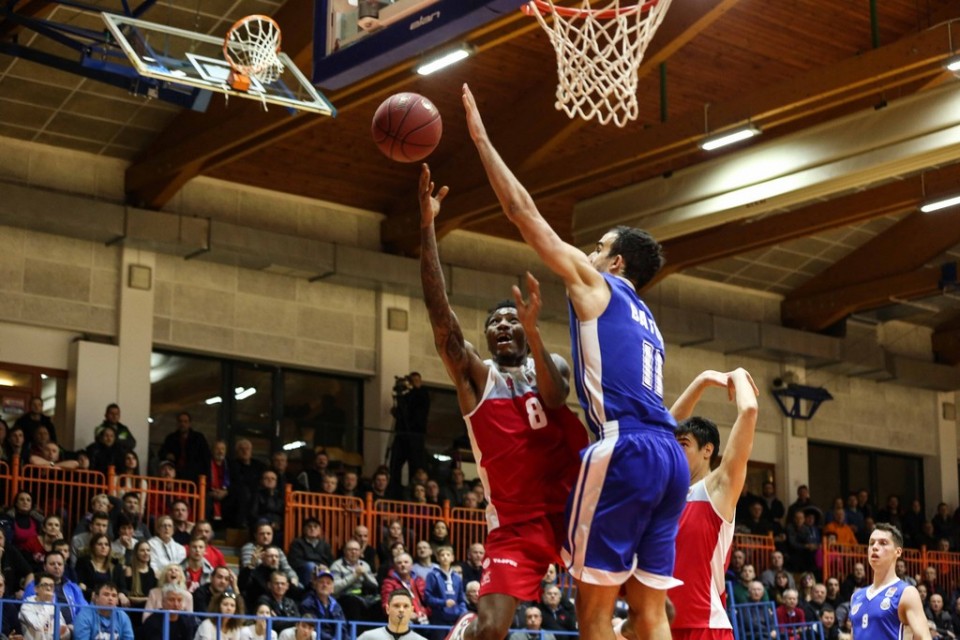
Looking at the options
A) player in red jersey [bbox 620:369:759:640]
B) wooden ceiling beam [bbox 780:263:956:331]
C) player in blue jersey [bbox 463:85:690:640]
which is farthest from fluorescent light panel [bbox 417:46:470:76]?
wooden ceiling beam [bbox 780:263:956:331]

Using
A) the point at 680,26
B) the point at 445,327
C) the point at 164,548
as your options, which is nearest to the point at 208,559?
the point at 164,548

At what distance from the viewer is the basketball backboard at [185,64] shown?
13.9 m

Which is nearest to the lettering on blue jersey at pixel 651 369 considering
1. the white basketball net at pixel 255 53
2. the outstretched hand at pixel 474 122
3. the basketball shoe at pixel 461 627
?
the outstretched hand at pixel 474 122

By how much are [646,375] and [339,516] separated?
45.7 ft

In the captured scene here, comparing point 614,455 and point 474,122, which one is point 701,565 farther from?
point 474,122

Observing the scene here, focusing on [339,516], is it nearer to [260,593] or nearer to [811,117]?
[260,593]

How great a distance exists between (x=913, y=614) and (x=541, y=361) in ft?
14.2

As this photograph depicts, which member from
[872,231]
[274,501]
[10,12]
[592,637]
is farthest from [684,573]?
[872,231]

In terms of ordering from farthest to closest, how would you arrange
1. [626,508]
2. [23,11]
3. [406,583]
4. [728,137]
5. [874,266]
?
[874,266] < [728,137] < [406,583] < [23,11] < [626,508]

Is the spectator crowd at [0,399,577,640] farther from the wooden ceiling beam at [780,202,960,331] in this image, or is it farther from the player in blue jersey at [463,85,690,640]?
the wooden ceiling beam at [780,202,960,331]

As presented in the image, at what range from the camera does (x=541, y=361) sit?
687cm

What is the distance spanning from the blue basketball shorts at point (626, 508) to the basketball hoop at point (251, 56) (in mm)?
8872

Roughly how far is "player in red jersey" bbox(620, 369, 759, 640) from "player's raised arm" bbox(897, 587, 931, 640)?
8.34 ft

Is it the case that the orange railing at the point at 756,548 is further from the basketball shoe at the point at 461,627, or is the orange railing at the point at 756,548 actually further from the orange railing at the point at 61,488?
the basketball shoe at the point at 461,627
